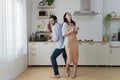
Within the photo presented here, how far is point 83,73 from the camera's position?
6.43 m

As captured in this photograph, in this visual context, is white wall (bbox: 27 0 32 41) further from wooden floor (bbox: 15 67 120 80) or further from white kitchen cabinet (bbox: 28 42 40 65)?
wooden floor (bbox: 15 67 120 80)

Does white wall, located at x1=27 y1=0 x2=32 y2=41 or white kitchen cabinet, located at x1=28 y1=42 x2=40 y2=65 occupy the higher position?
white wall, located at x1=27 y1=0 x2=32 y2=41

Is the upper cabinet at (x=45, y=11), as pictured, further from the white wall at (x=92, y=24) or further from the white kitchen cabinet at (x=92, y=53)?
the white kitchen cabinet at (x=92, y=53)

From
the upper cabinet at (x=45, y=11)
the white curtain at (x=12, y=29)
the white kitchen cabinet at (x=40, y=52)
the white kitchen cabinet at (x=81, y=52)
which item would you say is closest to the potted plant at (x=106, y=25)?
the white kitchen cabinet at (x=81, y=52)

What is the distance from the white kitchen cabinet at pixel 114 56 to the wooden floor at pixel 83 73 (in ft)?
0.79

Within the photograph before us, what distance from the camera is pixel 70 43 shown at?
18.7 feet

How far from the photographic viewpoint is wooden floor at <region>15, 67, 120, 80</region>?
583cm

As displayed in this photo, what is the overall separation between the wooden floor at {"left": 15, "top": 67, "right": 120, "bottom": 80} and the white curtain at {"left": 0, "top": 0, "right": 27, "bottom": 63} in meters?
0.60

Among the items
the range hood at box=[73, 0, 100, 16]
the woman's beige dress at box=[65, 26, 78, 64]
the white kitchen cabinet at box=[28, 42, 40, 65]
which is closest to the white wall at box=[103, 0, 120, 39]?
the range hood at box=[73, 0, 100, 16]

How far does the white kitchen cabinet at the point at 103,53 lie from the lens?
7.34 m

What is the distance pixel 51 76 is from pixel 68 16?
5.03ft

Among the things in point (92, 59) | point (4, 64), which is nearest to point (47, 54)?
point (92, 59)

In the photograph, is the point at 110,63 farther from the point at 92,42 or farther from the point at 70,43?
the point at 70,43

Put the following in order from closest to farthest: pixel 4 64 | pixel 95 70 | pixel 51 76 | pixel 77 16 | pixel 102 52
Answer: pixel 4 64 → pixel 51 76 → pixel 95 70 → pixel 102 52 → pixel 77 16
